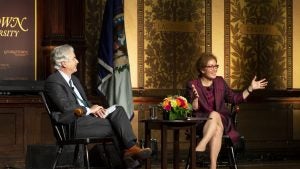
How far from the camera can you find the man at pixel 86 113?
636 centimetres

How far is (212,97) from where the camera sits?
23.9ft

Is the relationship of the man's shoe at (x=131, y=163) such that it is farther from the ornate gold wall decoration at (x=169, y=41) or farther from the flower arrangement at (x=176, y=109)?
the ornate gold wall decoration at (x=169, y=41)

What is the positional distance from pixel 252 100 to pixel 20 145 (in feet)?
10.1

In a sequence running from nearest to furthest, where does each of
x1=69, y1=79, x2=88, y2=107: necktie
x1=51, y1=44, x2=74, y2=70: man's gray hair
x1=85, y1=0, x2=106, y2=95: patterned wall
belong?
x1=51, y1=44, x2=74, y2=70: man's gray hair
x1=69, y1=79, x2=88, y2=107: necktie
x1=85, y1=0, x2=106, y2=95: patterned wall

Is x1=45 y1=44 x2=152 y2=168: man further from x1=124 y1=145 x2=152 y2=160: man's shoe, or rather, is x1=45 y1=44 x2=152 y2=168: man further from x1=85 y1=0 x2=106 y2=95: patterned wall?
x1=85 y1=0 x2=106 y2=95: patterned wall

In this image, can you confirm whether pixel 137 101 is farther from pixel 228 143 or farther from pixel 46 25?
pixel 228 143

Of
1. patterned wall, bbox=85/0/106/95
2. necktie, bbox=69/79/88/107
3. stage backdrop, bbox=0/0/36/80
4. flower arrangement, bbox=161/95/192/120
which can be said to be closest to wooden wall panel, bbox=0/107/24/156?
stage backdrop, bbox=0/0/36/80

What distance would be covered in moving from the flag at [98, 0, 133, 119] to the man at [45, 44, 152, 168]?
1.82 metres

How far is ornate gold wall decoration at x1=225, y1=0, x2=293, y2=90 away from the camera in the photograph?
9516 millimetres

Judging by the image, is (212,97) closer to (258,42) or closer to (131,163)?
(131,163)

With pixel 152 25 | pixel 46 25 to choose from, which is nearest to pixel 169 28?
pixel 152 25

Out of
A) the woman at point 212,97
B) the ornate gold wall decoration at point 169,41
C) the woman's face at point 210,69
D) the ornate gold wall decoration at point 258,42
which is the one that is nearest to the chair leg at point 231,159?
the woman at point 212,97

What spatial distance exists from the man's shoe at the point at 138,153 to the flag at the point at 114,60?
6.41 feet

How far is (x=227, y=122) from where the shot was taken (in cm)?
717
